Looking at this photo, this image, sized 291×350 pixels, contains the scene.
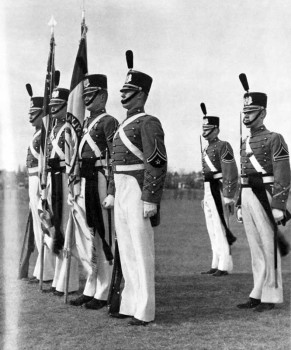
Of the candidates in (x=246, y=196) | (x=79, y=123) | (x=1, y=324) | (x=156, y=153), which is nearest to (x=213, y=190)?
Answer: (x=246, y=196)

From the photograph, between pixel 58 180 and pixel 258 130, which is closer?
pixel 258 130

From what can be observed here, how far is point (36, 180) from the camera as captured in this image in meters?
8.31

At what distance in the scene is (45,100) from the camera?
7742 millimetres

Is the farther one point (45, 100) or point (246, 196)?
point (45, 100)

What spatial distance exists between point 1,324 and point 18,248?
20.3 feet

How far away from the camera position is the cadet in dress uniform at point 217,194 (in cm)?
910

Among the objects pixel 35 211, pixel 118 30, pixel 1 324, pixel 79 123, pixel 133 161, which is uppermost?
pixel 118 30

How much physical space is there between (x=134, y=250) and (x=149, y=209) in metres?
0.58

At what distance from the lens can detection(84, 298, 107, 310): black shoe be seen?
20.7ft

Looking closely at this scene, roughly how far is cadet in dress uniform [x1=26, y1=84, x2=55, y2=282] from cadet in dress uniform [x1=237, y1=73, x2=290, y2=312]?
3213mm

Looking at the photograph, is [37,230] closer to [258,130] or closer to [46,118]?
[46,118]

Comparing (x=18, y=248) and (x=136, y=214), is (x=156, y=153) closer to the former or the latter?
(x=136, y=214)

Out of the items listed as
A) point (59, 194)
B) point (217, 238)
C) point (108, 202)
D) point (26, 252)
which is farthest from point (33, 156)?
point (217, 238)

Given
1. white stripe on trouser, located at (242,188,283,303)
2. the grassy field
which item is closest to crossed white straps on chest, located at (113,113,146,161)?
white stripe on trouser, located at (242,188,283,303)
